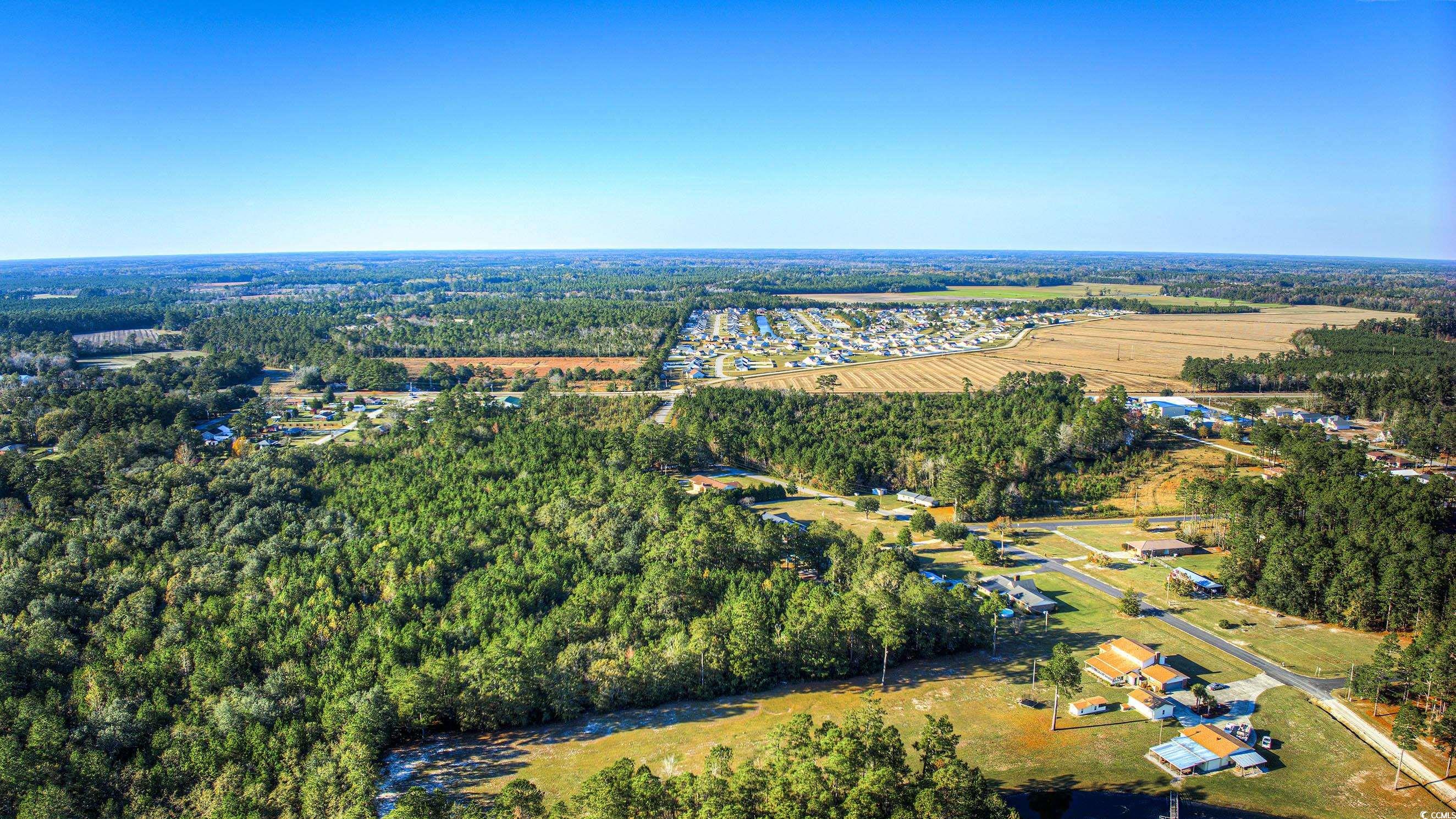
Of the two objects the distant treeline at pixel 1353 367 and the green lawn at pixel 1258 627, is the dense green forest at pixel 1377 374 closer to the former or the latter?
the distant treeline at pixel 1353 367

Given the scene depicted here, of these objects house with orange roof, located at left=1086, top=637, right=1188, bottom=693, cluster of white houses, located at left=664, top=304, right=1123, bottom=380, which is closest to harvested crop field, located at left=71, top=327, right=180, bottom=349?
cluster of white houses, located at left=664, top=304, right=1123, bottom=380

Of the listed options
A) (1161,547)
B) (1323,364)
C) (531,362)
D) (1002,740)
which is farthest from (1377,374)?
(531,362)

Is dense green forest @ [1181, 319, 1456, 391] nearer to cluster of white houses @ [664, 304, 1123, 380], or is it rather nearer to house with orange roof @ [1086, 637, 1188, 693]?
cluster of white houses @ [664, 304, 1123, 380]

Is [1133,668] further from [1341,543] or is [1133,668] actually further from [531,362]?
[531,362]

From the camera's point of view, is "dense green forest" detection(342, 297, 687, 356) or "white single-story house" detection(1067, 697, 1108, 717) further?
"dense green forest" detection(342, 297, 687, 356)

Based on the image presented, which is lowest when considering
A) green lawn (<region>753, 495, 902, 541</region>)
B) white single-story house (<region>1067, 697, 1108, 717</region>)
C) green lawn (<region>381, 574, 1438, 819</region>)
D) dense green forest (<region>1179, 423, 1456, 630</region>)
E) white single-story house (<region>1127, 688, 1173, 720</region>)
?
green lawn (<region>381, 574, 1438, 819</region>)

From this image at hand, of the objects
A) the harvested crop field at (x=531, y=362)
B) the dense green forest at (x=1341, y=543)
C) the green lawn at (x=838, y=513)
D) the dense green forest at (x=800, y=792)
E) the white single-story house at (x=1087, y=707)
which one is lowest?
the white single-story house at (x=1087, y=707)

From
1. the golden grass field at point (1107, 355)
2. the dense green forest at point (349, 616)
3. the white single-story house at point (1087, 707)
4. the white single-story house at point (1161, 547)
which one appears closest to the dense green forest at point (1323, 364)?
the golden grass field at point (1107, 355)

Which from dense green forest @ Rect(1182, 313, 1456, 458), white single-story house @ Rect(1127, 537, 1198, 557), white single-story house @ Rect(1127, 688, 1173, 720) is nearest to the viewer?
white single-story house @ Rect(1127, 688, 1173, 720)
